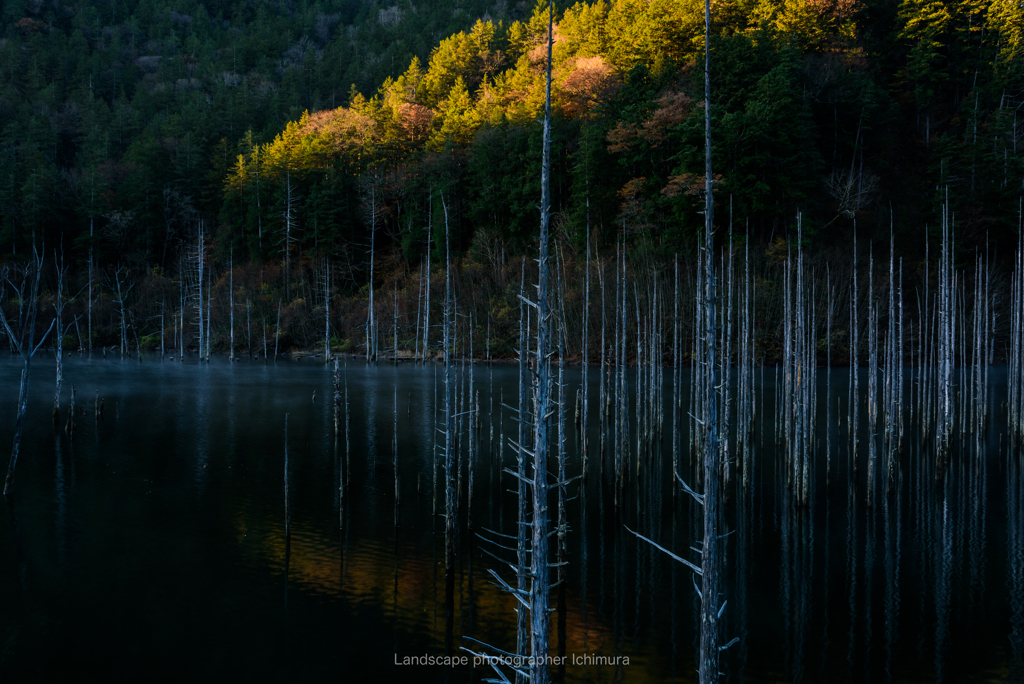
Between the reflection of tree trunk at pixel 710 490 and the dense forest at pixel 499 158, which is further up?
the dense forest at pixel 499 158

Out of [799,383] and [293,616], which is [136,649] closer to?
[293,616]

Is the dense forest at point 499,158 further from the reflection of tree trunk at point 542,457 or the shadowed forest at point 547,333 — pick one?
the reflection of tree trunk at point 542,457

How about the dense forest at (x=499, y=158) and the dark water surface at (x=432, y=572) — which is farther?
the dense forest at (x=499, y=158)

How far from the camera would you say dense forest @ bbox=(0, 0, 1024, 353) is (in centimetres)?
3834

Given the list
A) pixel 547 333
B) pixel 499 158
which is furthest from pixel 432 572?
pixel 499 158

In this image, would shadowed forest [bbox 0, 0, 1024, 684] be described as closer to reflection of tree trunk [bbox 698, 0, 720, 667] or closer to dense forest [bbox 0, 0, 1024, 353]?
reflection of tree trunk [bbox 698, 0, 720, 667]

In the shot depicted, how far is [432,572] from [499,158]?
43802 mm

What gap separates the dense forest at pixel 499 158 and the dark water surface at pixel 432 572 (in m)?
8.62

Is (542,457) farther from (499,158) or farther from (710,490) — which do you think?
(499,158)

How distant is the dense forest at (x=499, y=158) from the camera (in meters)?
38.3

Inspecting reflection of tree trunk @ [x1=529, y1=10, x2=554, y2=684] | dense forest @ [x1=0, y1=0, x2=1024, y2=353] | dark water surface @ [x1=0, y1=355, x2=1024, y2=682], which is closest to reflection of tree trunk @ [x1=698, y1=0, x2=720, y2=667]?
reflection of tree trunk @ [x1=529, y1=10, x2=554, y2=684]

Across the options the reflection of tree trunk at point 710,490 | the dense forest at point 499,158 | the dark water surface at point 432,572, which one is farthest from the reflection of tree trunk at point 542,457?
the dense forest at point 499,158

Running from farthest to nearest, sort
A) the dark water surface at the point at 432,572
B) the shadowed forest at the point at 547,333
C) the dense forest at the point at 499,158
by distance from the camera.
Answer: the dense forest at the point at 499,158 < the shadowed forest at the point at 547,333 < the dark water surface at the point at 432,572

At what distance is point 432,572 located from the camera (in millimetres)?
10992
